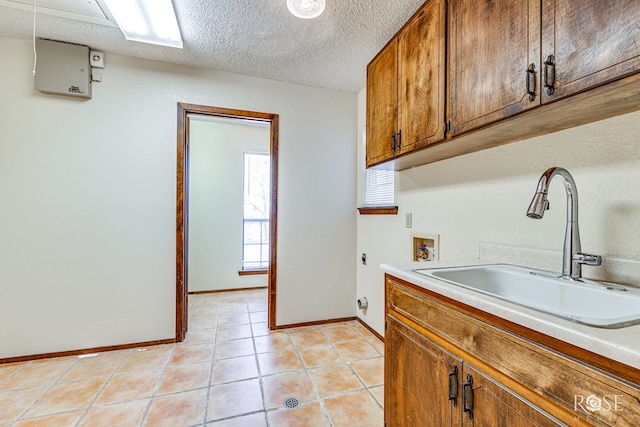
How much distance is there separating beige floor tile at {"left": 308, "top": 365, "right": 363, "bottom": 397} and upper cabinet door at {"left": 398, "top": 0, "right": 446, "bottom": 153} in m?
1.56

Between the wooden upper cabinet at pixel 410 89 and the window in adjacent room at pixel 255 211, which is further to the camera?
the window in adjacent room at pixel 255 211

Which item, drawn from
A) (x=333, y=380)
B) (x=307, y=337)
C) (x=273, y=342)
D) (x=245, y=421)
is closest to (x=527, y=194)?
(x=333, y=380)

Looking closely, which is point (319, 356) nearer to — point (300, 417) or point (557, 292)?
point (300, 417)

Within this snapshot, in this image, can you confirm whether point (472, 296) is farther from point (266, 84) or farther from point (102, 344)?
point (102, 344)

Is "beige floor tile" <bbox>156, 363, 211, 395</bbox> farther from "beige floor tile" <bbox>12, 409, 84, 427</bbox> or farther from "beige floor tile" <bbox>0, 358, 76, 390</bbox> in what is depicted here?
"beige floor tile" <bbox>0, 358, 76, 390</bbox>

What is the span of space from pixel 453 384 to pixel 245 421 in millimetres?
→ 1180

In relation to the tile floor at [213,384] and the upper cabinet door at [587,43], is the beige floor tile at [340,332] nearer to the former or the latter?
the tile floor at [213,384]

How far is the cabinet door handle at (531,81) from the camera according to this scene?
98 centimetres

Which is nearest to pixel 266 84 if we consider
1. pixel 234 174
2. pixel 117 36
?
pixel 117 36

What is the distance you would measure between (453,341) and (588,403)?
0.38 meters

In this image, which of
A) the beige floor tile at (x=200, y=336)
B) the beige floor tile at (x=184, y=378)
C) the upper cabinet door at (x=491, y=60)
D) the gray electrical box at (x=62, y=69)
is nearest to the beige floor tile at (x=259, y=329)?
the beige floor tile at (x=200, y=336)

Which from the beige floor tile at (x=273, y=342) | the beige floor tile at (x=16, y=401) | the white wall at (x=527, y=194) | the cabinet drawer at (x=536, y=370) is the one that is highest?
the white wall at (x=527, y=194)

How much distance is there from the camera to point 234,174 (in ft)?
13.4

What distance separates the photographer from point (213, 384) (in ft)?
6.10
